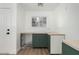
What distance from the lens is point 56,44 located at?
424 cm

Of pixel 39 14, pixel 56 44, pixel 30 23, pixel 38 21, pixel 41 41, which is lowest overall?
pixel 41 41

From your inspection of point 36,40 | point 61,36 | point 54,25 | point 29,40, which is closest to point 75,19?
point 61,36

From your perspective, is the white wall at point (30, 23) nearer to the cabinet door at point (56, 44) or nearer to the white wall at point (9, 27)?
the white wall at point (9, 27)

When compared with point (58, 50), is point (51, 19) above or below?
above

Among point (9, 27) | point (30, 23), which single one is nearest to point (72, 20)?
point (9, 27)

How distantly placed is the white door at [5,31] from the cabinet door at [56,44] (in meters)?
1.39

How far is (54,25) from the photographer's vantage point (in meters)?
6.92

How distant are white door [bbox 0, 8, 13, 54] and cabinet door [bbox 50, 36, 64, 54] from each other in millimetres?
1395

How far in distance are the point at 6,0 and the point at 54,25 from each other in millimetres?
6094

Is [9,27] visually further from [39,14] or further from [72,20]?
[39,14]

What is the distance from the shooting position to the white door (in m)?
4.48

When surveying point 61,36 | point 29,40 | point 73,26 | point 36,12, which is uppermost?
point 36,12

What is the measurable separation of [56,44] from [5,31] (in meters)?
1.76
